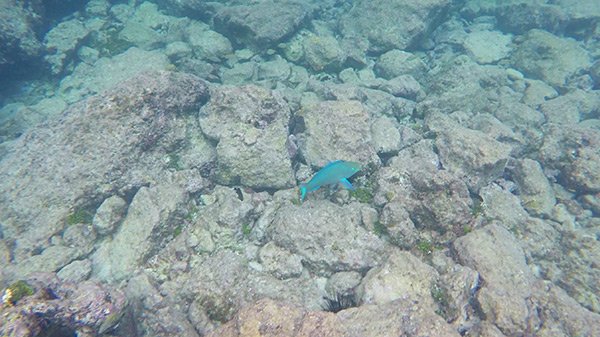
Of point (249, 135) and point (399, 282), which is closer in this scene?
point (399, 282)

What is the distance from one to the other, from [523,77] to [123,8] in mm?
13589

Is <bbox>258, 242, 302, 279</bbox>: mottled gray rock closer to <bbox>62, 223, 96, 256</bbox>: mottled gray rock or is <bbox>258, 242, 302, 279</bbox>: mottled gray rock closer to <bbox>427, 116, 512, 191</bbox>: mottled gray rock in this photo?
<bbox>62, 223, 96, 256</bbox>: mottled gray rock

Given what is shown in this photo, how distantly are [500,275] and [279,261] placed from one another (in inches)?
116

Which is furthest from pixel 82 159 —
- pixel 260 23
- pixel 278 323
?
pixel 260 23

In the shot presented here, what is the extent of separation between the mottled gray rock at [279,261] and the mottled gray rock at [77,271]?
261 centimetres

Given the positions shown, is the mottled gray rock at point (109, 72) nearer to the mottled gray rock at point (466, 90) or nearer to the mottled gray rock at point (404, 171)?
the mottled gray rock at point (404, 171)

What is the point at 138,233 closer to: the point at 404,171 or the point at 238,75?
the point at 404,171

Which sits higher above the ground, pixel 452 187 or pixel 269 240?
pixel 452 187

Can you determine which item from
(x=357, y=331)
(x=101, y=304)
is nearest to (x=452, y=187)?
(x=357, y=331)

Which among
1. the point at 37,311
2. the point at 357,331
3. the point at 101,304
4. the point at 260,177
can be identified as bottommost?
the point at 260,177

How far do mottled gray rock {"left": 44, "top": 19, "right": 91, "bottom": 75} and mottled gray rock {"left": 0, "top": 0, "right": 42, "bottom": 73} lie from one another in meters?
0.48

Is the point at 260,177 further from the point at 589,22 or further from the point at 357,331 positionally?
the point at 589,22

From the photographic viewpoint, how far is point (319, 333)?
3.10 metres

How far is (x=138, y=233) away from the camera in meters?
5.24
